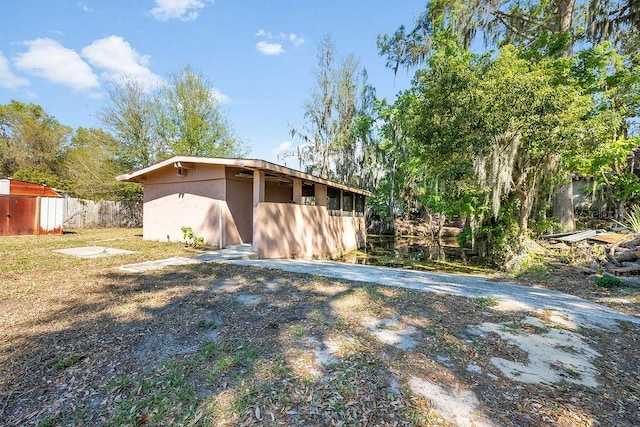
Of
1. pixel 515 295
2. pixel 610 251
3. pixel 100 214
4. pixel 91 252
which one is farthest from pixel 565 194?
pixel 100 214

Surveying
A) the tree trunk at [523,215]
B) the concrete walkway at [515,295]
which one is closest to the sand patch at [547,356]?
the concrete walkway at [515,295]

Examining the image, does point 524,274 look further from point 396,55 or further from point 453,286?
point 396,55

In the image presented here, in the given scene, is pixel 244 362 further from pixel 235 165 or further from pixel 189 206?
pixel 189 206

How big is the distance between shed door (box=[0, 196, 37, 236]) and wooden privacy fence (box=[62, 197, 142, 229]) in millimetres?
3500

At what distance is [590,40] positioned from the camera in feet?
36.6

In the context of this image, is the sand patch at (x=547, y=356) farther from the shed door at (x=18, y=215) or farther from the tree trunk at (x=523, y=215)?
the shed door at (x=18, y=215)

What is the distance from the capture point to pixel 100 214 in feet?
52.3

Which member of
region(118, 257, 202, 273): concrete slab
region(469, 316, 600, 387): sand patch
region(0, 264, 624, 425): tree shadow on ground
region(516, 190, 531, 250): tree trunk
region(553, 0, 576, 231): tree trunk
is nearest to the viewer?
region(0, 264, 624, 425): tree shadow on ground

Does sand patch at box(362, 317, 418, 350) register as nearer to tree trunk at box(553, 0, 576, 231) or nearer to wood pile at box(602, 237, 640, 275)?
wood pile at box(602, 237, 640, 275)

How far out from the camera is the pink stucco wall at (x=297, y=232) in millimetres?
7820

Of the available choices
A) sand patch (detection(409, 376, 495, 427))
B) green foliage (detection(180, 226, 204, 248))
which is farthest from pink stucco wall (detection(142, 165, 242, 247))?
sand patch (detection(409, 376, 495, 427))

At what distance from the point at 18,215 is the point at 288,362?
1364cm

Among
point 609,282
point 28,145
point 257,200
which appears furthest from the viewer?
point 28,145

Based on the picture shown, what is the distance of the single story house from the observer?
26.1ft
